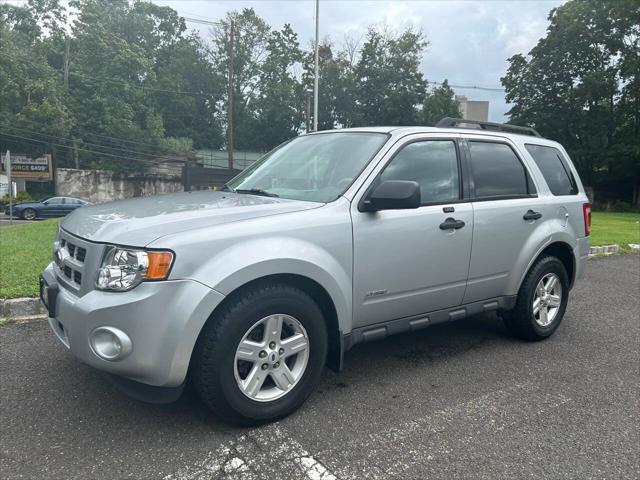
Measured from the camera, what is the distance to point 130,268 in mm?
2564

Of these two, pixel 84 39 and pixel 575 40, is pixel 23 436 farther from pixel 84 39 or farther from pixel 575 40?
pixel 84 39

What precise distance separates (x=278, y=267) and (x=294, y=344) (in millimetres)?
483

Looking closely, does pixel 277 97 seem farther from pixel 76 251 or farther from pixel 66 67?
pixel 76 251

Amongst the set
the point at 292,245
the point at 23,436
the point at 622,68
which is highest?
the point at 622,68

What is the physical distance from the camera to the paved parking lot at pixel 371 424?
255 cm

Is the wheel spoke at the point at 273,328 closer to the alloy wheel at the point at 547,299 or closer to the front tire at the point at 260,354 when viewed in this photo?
the front tire at the point at 260,354

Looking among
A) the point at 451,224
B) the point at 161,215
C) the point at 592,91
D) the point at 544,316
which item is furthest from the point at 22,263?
the point at 592,91

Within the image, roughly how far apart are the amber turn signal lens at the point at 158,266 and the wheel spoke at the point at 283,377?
0.88 meters

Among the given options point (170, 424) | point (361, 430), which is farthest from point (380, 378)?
point (170, 424)

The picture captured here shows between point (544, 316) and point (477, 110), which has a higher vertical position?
point (477, 110)

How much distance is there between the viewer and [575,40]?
3622 cm

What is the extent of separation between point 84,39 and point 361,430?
50081mm

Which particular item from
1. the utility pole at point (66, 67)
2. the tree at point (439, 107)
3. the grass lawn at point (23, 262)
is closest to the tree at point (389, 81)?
the tree at point (439, 107)

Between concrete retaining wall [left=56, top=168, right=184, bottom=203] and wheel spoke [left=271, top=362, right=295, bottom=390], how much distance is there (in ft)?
125
